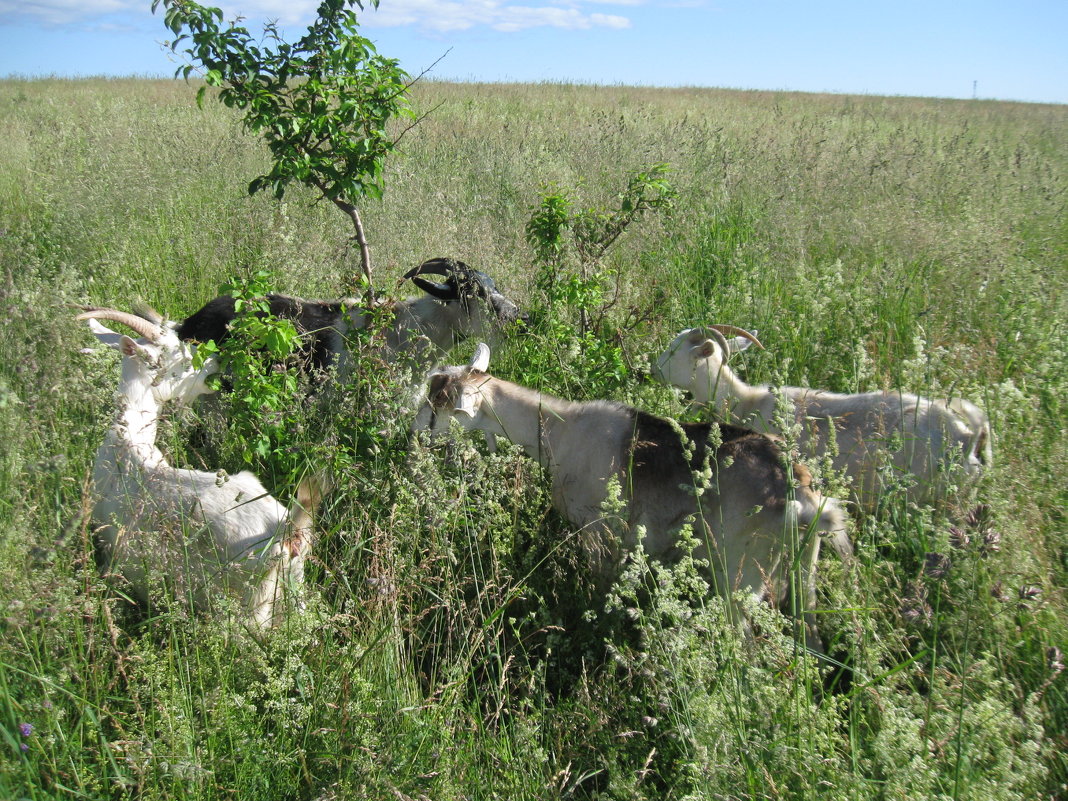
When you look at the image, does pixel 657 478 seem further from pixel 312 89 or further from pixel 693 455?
pixel 312 89

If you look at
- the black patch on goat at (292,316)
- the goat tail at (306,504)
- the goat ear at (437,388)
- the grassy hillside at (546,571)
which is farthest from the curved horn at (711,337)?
the goat tail at (306,504)

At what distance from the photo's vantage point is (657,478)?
3.69 m

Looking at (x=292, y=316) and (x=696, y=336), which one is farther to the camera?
(x=696, y=336)

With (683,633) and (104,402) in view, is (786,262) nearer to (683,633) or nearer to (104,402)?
(683,633)

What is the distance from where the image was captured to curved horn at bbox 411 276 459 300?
17.2 ft

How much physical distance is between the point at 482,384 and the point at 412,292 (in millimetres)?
2850

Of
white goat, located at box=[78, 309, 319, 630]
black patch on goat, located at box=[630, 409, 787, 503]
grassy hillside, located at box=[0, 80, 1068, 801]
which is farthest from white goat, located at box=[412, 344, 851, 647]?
white goat, located at box=[78, 309, 319, 630]

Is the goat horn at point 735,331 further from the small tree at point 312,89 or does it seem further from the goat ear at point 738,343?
the small tree at point 312,89

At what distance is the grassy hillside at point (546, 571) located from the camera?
217 centimetres

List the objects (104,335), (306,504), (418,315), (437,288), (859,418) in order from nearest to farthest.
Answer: (306,504) → (859,418) → (104,335) → (437,288) → (418,315)

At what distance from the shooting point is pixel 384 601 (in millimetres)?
2836

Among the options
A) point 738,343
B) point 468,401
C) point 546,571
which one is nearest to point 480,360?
point 468,401

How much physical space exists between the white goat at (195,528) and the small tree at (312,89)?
1539 millimetres

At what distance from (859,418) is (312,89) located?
12.3 feet
